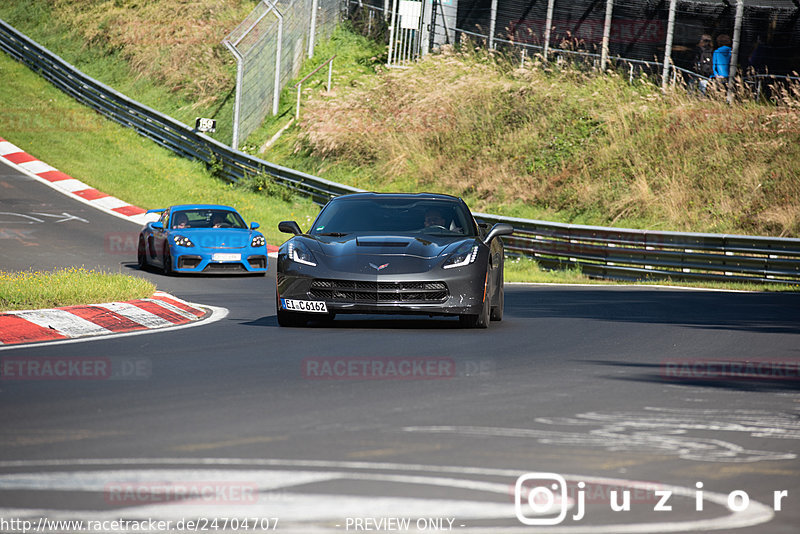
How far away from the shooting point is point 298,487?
14.7ft

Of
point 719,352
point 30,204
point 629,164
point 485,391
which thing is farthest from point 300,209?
point 485,391

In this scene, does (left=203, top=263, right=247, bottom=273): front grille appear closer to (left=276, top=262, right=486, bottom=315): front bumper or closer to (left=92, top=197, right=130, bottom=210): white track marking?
(left=276, top=262, right=486, bottom=315): front bumper

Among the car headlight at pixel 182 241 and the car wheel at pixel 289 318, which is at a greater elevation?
the car headlight at pixel 182 241

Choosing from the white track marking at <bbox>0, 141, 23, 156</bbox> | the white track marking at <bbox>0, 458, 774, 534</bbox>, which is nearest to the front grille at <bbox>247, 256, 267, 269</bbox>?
the white track marking at <bbox>0, 458, 774, 534</bbox>

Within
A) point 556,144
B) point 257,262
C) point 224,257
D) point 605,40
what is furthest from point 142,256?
point 605,40

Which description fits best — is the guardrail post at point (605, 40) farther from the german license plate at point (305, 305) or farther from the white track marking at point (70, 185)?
the german license plate at point (305, 305)

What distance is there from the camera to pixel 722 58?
96.0 ft

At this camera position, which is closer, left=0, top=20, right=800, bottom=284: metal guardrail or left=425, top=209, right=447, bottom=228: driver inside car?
left=425, top=209, right=447, bottom=228: driver inside car

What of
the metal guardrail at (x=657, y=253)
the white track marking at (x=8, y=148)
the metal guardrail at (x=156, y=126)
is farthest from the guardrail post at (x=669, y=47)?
the white track marking at (x=8, y=148)

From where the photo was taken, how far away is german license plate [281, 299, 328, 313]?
10664 millimetres

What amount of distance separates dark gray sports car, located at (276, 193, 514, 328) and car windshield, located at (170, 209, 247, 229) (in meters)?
9.32

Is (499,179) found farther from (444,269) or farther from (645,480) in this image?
(645,480)

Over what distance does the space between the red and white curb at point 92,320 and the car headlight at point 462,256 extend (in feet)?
9.50

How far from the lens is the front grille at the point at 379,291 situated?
34.6ft
